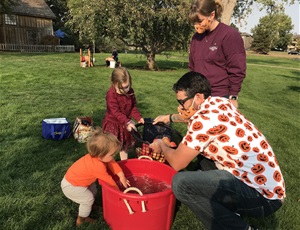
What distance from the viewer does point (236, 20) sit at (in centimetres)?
1516

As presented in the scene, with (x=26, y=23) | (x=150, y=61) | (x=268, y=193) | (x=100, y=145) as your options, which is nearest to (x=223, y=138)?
(x=268, y=193)

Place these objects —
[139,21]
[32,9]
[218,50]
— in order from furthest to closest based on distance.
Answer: [32,9] < [139,21] < [218,50]

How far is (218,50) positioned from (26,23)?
31.1 m

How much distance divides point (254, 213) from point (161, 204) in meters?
0.77

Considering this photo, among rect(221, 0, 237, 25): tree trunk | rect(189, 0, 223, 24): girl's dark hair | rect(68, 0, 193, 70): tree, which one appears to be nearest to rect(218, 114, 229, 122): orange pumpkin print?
rect(189, 0, 223, 24): girl's dark hair

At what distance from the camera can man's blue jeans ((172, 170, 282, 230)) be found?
2.07 metres

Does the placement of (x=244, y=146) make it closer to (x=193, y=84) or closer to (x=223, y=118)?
(x=223, y=118)

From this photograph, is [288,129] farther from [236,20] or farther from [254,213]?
[236,20]

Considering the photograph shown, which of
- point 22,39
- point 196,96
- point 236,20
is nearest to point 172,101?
point 196,96

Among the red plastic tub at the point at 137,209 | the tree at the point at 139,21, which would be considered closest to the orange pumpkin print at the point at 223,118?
the red plastic tub at the point at 137,209

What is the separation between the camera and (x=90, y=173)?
2.40 meters

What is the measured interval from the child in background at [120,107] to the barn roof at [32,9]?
28.9 metres

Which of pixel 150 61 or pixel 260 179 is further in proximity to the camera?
pixel 150 61

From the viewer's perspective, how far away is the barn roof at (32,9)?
27.8m
